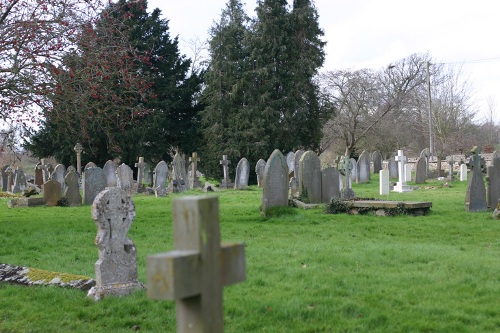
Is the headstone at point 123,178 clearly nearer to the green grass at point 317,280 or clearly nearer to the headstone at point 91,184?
the headstone at point 91,184

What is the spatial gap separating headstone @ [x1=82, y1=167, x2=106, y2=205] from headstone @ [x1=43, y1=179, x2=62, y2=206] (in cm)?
88

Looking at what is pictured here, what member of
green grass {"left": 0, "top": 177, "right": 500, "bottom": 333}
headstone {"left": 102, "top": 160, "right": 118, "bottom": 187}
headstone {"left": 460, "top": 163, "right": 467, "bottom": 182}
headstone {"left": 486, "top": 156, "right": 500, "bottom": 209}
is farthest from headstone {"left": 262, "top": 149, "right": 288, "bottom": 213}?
headstone {"left": 460, "top": 163, "right": 467, "bottom": 182}

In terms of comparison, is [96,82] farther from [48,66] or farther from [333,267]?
[333,267]

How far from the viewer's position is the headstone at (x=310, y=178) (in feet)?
53.5

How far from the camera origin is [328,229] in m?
11.8

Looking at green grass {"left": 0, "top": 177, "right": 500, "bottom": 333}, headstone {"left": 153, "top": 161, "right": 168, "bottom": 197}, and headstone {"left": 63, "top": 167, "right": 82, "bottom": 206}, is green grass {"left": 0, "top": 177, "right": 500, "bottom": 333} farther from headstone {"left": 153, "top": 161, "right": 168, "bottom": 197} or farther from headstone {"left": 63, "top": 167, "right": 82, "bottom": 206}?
headstone {"left": 153, "top": 161, "right": 168, "bottom": 197}

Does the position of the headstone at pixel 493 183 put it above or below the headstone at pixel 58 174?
below

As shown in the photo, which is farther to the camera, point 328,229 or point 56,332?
point 328,229

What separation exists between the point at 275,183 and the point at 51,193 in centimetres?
872

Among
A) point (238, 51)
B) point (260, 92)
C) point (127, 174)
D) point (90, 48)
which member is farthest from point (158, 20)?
point (90, 48)

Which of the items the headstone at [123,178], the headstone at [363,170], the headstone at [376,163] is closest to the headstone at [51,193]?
the headstone at [123,178]

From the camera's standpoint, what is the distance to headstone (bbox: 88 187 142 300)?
6512 mm

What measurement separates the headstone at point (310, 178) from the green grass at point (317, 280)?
344 centimetres

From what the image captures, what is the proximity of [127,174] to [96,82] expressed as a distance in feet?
44.6
